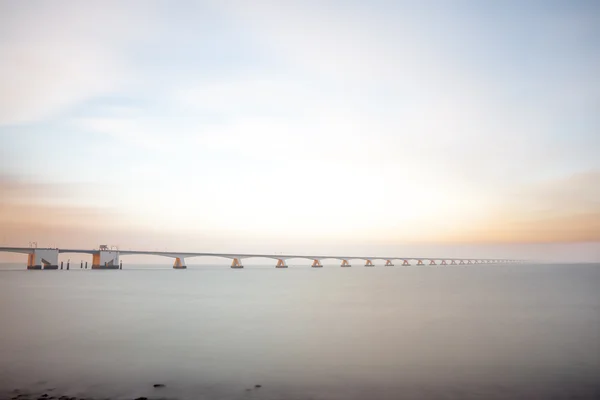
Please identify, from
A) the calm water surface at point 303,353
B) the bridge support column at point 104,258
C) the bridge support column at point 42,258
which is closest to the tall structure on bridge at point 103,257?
the bridge support column at point 104,258

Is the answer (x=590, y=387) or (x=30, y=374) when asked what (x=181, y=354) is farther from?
(x=590, y=387)

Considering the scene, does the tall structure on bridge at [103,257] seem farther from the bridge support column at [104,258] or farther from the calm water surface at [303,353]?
the calm water surface at [303,353]

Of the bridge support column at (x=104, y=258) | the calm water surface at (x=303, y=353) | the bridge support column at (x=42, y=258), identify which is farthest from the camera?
the bridge support column at (x=104, y=258)

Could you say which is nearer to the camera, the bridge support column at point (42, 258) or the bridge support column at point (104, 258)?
the bridge support column at point (42, 258)

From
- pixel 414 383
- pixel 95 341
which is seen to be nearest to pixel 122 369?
pixel 95 341

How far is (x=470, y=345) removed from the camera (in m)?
21.5

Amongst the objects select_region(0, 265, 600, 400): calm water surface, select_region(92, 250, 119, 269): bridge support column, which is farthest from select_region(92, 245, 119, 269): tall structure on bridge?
select_region(0, 265, 600, 400): calm water surface

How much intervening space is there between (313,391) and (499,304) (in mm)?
33850

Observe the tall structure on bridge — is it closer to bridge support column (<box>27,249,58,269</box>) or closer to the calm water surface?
bridge support column (<box>27,249,58,269</box>)

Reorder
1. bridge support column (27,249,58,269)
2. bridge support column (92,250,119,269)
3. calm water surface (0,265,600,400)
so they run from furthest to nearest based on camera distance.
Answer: bridge support column (92,250,119,269) → bridge support column (27,249,58,269) → calm water surface (0,265,600,400)

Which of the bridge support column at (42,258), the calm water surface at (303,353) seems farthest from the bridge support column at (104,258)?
the calm water surface at (303,353)

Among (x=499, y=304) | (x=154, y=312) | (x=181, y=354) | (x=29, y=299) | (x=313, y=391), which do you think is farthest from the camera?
(x=29, y=299)

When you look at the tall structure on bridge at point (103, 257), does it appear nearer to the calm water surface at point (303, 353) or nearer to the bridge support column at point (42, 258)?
the bridge support column at point (42, 258)

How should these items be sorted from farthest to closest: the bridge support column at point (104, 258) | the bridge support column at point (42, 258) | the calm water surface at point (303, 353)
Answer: the bridge support column at point (104, 258)
the bridge support column at point (42, 258)
the calm water surface at point (303, 353)
